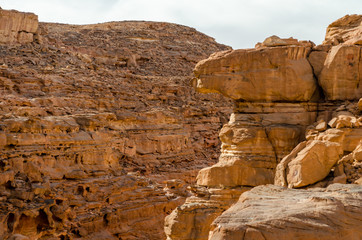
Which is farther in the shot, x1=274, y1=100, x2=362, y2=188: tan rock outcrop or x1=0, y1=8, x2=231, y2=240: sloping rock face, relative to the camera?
x1=0, y1=8, x2=231, y2=240: sloping rock face

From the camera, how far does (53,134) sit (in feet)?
74.8

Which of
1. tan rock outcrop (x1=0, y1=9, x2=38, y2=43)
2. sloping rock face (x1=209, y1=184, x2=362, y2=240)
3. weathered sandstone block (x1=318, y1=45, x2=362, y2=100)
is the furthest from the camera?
tan rock outcrop (x1=0, y1=9, x2=38, y2=43)

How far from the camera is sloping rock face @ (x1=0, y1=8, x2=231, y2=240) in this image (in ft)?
65.6

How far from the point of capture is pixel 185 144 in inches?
1522

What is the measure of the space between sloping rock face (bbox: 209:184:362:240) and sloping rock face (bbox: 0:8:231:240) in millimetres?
9690

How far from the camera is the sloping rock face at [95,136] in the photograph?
65.6ft

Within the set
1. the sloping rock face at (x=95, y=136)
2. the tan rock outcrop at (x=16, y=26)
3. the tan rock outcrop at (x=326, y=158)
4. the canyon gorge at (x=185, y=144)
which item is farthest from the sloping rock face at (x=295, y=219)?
the tan rock outcrop at (x=16, y=26)

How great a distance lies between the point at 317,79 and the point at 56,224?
1103 cm

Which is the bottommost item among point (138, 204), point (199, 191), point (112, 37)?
point (138, 204)

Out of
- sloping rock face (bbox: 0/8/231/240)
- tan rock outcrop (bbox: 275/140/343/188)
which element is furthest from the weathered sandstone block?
sloping rock face (bbox: 0/8/231/240)

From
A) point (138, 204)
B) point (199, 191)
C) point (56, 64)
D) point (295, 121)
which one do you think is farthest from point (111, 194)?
point (56, 64)

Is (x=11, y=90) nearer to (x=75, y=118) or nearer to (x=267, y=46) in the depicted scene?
(x=75, y=118)

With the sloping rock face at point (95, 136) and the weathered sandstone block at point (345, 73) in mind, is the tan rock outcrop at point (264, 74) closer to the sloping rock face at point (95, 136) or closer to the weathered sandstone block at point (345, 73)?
the weathered sandstone block at point (345, 73)

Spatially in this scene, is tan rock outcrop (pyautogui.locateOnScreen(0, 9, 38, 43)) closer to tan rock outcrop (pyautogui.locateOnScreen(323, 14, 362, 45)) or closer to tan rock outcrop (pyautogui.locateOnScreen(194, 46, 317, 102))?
tan rock outcrop (pyautogui.locateOnScreen(194, 46, 317, 102))
